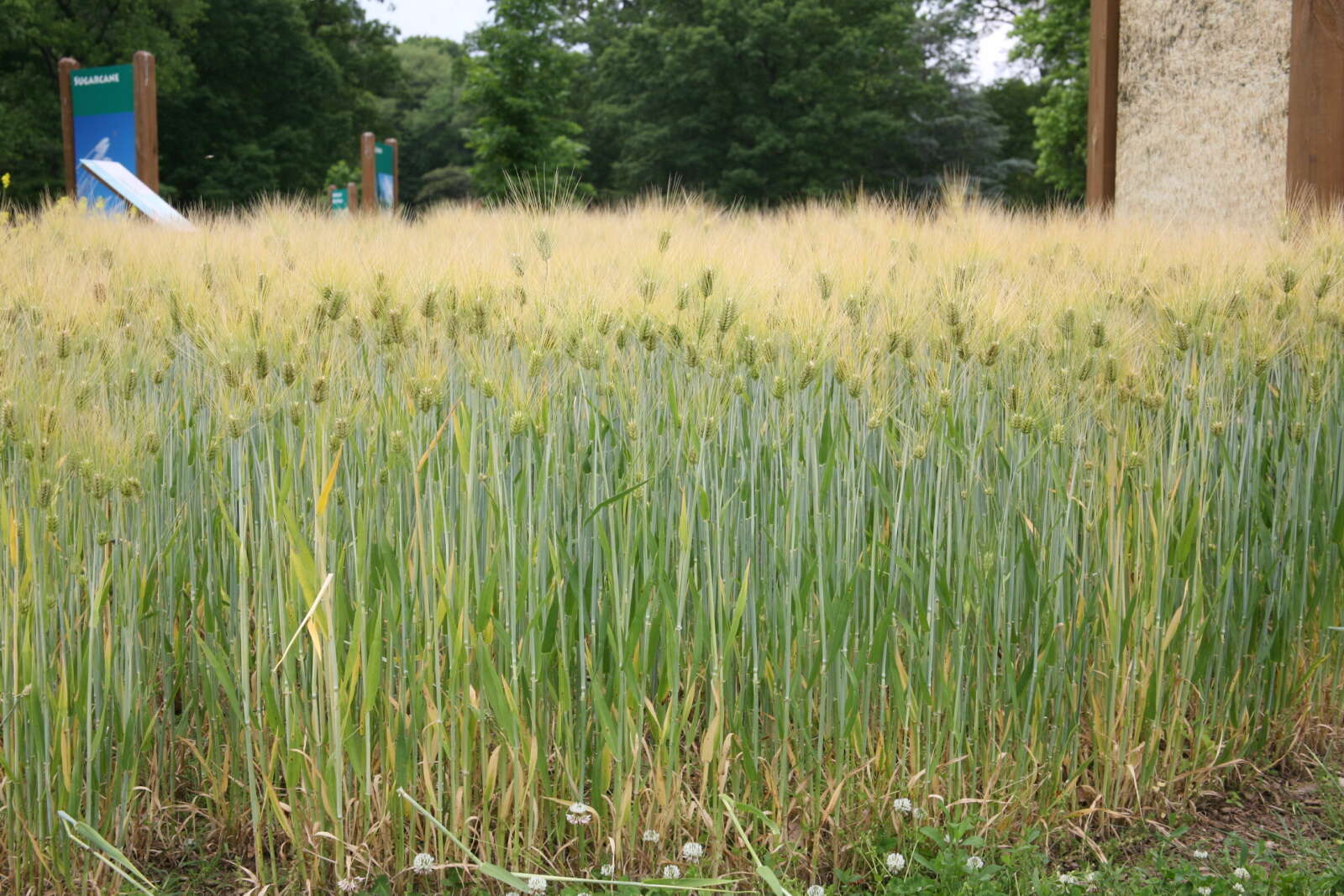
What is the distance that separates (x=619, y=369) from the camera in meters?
2.09

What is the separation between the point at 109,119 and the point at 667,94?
20.7 metres

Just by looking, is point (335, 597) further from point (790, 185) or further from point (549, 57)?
point (790, 185)

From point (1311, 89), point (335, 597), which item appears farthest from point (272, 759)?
point (1311, 89)

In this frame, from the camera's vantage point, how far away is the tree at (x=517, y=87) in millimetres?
18719

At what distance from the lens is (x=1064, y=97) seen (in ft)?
65.0

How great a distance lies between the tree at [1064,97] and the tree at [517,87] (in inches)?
312

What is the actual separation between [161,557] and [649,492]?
2.68ft

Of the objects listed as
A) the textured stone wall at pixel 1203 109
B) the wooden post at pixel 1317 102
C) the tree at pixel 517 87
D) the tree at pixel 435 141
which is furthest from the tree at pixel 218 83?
the wooden post at pixel 1317 102

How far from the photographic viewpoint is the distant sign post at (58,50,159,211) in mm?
8164

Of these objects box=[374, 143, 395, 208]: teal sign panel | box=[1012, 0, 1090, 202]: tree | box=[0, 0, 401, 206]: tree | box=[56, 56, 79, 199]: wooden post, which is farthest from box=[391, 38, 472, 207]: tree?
box=[56, 56, 79, 199]: wooden post

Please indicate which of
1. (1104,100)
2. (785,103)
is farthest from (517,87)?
(1104,100)

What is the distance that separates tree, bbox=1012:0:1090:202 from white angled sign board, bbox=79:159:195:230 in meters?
15.9

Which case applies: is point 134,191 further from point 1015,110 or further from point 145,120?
point 1015,110

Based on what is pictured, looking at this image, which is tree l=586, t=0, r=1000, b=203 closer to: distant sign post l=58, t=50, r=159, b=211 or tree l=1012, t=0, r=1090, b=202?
tree l=1012, t=0, r=1090, b=202
